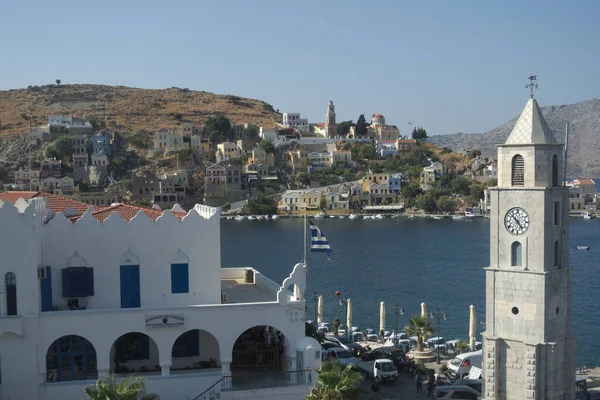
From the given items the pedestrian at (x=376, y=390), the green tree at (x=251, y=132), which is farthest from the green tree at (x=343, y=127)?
the pedestrian at (x=376, y=390)

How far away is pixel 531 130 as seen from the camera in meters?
20.6

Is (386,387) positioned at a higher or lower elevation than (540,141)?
lower

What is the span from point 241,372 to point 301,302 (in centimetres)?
260

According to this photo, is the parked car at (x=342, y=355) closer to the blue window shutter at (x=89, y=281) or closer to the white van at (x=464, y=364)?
the white van at (x=464, y=364)

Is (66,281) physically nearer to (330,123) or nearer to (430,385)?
(430,385)

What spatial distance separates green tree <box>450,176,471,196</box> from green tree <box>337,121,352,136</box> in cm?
3481

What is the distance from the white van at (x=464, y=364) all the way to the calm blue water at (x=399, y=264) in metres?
12.1

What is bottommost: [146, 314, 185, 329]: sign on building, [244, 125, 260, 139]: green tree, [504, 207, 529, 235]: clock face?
[146, 314, 185, 329]: sign on building

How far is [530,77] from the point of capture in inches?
848

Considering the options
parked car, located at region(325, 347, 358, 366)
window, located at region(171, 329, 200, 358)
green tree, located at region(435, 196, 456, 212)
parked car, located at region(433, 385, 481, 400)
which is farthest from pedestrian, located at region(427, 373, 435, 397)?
green tree, located at region(435, 196, 456, 212)

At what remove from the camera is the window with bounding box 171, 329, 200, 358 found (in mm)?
21094

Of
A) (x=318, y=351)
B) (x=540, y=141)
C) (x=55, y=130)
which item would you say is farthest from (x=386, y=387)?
(x=55, y=130)

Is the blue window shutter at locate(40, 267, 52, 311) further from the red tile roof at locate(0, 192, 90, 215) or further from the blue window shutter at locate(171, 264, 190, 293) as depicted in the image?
the blue window shutter at locate(171, 264, 190, 293)

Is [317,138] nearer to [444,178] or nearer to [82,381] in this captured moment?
[444,178]
